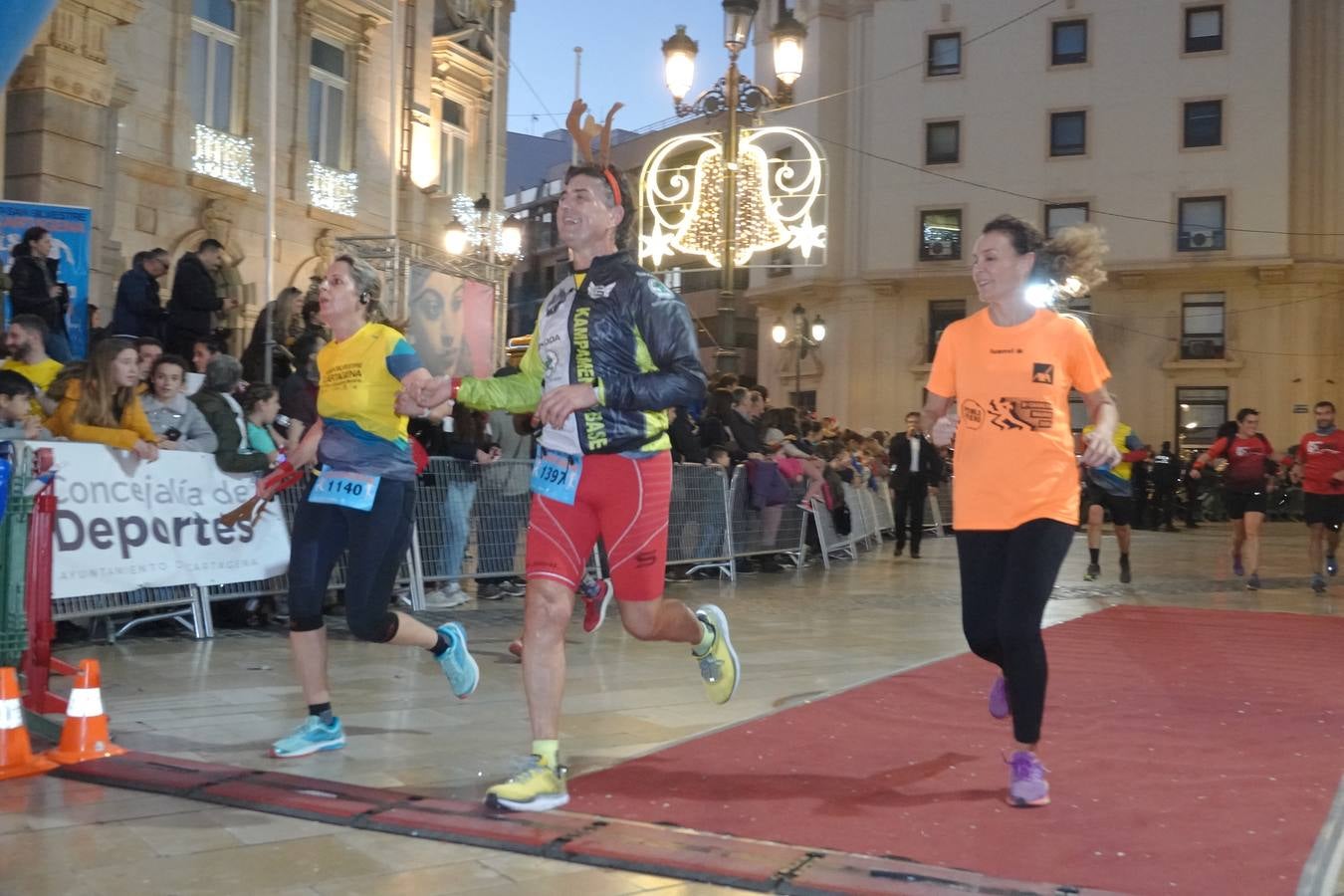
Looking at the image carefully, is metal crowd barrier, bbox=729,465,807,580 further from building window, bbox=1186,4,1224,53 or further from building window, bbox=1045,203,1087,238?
building window, bbox=1186,4,1224,53

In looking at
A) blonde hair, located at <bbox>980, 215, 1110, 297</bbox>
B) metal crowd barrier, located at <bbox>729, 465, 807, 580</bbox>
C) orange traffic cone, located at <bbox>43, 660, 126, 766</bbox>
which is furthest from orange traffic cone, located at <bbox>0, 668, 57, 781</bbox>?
metal crowd barrier, located at <bbox>729, 465, 807, 580</bbox>

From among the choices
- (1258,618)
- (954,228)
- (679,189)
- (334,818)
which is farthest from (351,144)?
(954,228)

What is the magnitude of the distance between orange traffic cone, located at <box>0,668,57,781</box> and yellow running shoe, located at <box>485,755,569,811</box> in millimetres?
1690

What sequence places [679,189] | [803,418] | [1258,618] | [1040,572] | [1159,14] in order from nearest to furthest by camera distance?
1. [1040,572]
2. [1258,618]
3. [679,189]
4. [803,418]
5. [1159,14]

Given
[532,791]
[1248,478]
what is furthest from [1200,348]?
[532,791]

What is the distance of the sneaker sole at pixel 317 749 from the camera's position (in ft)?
17.0

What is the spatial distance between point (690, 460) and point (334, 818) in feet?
30.1

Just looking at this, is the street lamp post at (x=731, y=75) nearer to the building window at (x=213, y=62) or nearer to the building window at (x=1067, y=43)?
the building window at (x=213, y=62)

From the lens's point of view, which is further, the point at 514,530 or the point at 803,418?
the point at 803,418

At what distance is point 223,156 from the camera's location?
19531 mm

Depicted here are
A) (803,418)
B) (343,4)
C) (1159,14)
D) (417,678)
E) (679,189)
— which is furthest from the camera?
(1159,14)

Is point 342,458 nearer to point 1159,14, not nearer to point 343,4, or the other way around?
point 343,4

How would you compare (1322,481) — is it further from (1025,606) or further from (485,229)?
(485,229)

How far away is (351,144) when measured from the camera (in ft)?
73.5
